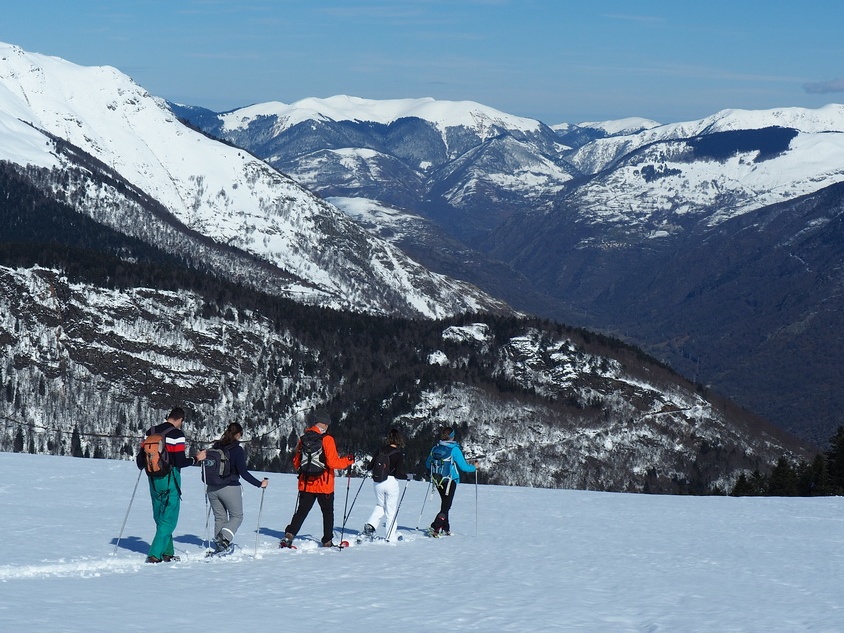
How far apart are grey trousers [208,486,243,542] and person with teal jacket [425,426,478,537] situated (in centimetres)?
750

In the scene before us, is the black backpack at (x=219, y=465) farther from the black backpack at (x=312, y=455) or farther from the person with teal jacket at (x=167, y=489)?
the black backpack at (x=312, y=455)

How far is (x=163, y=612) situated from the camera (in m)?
18.1

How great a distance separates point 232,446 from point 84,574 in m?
4.29

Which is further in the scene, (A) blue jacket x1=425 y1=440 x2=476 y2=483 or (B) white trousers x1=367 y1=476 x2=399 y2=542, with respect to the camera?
(A) blue jacket x1=425 y1=440 x2=476 y2=483

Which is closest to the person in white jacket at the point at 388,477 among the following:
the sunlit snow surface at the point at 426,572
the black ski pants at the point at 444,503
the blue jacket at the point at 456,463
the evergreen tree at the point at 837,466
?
the sunlit snow surface at the point at 426,572

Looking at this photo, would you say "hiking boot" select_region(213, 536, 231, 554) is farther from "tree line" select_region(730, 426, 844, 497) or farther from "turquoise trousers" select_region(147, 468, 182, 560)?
"tree line" select_region(730, 426, 844, 497)

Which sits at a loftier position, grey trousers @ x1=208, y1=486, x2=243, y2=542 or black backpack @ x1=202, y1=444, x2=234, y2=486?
black backpack @ x1=202, y1=444, x2=234, y2=486

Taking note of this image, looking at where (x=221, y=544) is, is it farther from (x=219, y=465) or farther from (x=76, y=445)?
(x=76, y=445)

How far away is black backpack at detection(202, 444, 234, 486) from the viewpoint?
24047 millimetres

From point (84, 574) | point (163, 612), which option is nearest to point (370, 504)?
point (84, 574)

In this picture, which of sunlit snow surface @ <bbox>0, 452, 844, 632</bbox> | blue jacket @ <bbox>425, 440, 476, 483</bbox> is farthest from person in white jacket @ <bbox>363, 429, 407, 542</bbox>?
blue jacket @ <bbox>425, 440, 476, 483</bbox>

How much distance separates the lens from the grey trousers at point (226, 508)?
24.3m

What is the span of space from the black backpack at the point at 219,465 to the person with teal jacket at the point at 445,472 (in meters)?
7.86

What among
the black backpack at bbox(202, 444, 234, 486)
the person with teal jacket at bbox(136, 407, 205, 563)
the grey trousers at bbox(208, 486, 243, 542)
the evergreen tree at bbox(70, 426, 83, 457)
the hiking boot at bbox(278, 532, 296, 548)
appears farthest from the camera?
the evergreen tree at bbox(70, 426, 83, 457)
